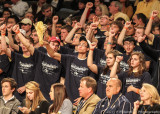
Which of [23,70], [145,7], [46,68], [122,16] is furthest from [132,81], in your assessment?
[145,7]

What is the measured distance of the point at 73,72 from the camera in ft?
28.7

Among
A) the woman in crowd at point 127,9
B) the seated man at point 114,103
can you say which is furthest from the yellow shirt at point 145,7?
the seated man at point 114,103

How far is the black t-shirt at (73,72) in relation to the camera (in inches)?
340

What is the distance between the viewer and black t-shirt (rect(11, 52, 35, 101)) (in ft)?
30.5

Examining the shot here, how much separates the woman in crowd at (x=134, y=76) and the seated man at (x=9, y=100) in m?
1.76

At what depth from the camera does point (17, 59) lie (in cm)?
939

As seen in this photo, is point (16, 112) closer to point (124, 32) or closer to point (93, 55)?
point (93, 55)

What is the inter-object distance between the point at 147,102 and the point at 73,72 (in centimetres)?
230

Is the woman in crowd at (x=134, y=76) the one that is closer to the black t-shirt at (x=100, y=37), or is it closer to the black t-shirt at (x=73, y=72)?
the black t-shirt at (x=73, y=72)

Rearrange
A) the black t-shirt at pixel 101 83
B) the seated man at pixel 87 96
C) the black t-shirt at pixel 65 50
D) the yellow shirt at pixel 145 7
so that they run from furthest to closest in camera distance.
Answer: the yellow shirt at pixel 145 7
the black t-shirt at pixel 65 50
the black t-shirt at pixel 101 83
the seated man at pixel 87 96

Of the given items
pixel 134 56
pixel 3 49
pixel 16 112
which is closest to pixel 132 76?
pixel 134 56

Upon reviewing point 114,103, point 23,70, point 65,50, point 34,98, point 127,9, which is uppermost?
point 127,9

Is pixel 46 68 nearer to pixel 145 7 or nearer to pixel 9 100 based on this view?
pixel 9 100

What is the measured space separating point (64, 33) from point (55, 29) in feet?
0.97
